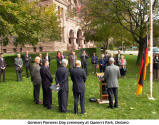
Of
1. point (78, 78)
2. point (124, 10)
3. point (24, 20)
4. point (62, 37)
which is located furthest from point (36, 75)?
point (62, 37)

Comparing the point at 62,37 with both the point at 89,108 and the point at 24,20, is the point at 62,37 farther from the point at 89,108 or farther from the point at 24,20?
the point at 89,108

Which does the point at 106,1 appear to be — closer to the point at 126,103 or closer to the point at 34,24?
the point at 34,24

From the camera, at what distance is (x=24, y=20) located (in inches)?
566

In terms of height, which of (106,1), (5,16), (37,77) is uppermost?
(106,1)

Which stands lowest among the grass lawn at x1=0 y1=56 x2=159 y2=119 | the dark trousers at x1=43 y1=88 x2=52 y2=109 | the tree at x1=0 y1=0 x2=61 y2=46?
the grass lawn at x1=0 y1=56 x2=159 y2=119

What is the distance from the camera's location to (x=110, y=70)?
20.7ft

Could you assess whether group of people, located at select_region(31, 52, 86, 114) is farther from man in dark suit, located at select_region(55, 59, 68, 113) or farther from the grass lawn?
the grass lawn

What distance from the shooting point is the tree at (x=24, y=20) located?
13546 millimetres

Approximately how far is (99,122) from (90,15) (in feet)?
46.0

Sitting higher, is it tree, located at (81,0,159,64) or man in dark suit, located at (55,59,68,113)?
tree, located at (81,0,159,64)

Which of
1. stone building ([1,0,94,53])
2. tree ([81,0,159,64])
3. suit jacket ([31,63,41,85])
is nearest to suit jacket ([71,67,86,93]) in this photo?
suit jacket ([31,63,41,85])

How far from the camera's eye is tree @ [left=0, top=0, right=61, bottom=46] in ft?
44.4

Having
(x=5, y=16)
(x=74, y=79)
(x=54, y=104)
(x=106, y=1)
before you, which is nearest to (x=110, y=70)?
(x=74, y=79)

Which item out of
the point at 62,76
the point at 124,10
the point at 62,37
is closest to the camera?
the point at 62,76
